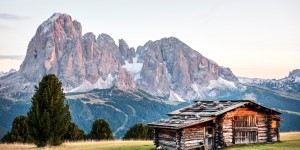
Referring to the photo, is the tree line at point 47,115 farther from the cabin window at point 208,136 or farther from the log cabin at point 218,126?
the cabin window at point 208,136

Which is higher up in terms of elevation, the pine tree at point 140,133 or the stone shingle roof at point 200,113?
the stone shingle roof at point 200,113

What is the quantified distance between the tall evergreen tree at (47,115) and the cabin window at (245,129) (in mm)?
20632

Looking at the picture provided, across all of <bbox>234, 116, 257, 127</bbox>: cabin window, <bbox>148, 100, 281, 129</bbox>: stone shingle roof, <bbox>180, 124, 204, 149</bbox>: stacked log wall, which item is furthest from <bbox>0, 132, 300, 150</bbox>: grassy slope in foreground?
<bbox>148, 100, 281, 129</bbox>: stone shingle roof

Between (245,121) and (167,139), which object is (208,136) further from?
(245,121)

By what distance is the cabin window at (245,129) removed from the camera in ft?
123

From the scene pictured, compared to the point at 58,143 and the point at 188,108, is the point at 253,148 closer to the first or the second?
the point at 188,108

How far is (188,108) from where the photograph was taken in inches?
1655

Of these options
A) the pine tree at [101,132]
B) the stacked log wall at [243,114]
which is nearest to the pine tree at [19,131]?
the pine tree at [101,132]

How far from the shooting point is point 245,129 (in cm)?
3788

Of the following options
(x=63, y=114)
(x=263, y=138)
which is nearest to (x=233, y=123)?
(x=263, y=138)

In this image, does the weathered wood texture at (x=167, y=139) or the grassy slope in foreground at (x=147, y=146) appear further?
the weathered wood texture at (x=167, y=139)

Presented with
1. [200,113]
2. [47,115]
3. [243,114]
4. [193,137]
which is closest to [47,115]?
[47,115]

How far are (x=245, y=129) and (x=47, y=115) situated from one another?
901 inches

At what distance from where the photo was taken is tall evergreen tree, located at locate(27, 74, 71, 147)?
41625 millimetres
